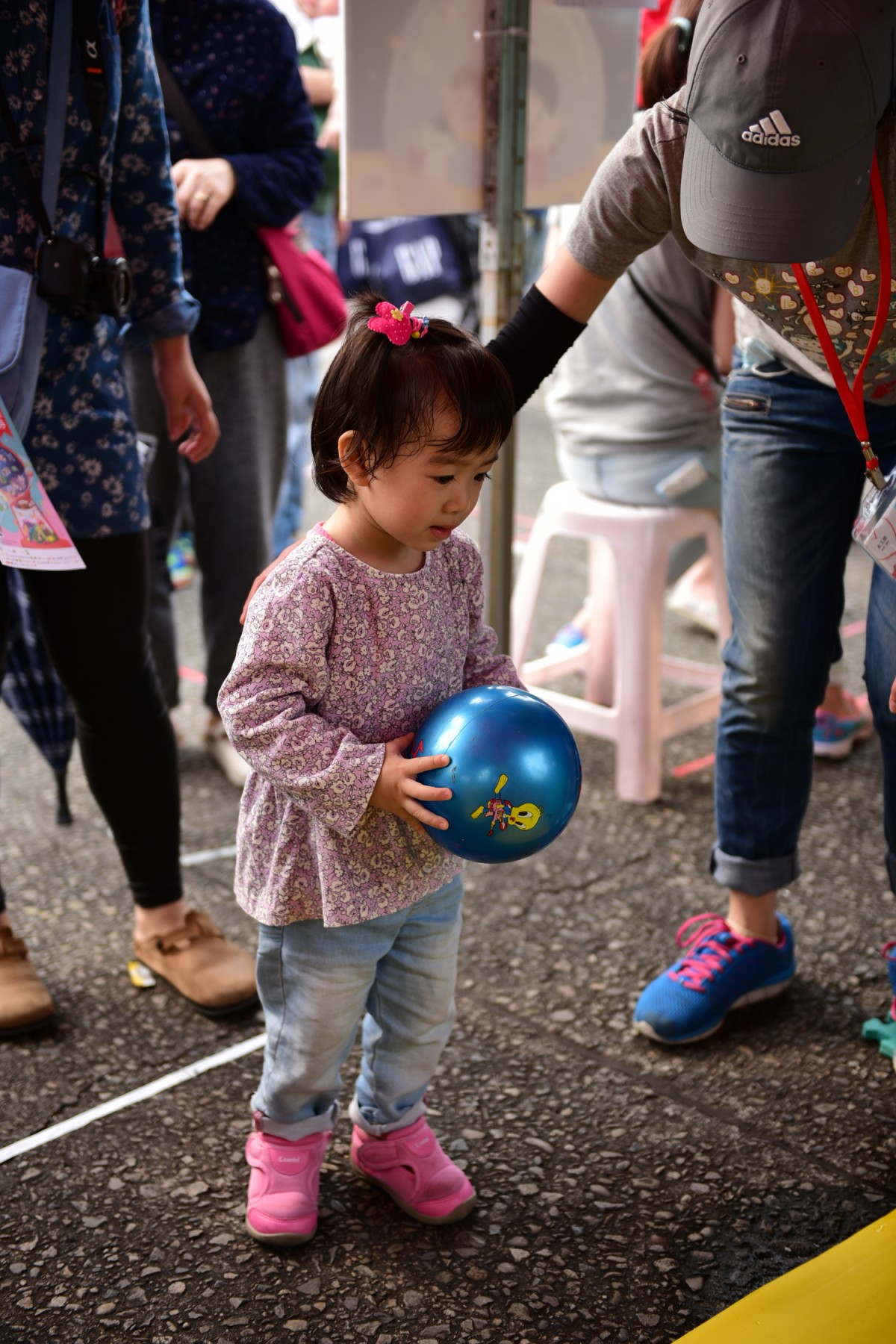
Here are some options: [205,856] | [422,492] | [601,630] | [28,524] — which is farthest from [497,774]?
[601,630]

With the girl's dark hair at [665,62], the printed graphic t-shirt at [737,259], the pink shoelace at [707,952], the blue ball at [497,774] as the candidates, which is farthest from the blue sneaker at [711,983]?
the girl's dark hair at [665,62]

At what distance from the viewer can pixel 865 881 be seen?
2.88m

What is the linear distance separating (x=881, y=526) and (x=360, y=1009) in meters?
0.96

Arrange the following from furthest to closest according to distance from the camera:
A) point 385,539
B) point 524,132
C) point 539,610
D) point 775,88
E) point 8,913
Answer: point 539,610 → point 8,913 → point 524,132 → point 385,539 → point 775,88

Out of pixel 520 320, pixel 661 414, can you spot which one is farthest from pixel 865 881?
pixel 520 320

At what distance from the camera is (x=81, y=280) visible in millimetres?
2031

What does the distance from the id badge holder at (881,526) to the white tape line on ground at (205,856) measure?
1.68 m

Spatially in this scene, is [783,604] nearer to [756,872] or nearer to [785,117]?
[756,872]

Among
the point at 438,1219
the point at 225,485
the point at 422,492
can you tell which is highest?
the point at 422,492

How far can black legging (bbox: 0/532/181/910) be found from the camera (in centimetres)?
217

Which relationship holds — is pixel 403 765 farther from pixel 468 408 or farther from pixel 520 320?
pixel 520 320

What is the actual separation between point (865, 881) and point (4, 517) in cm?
193

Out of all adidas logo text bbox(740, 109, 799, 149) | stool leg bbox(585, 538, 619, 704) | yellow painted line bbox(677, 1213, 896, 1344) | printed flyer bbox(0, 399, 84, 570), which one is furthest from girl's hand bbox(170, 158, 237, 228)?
yellow painted line bbox(677, 1213, 896, 1344)

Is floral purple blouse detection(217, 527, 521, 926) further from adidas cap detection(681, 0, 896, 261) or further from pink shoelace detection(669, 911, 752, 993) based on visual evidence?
pink shoelace detection(669, 911, 752, 993)
